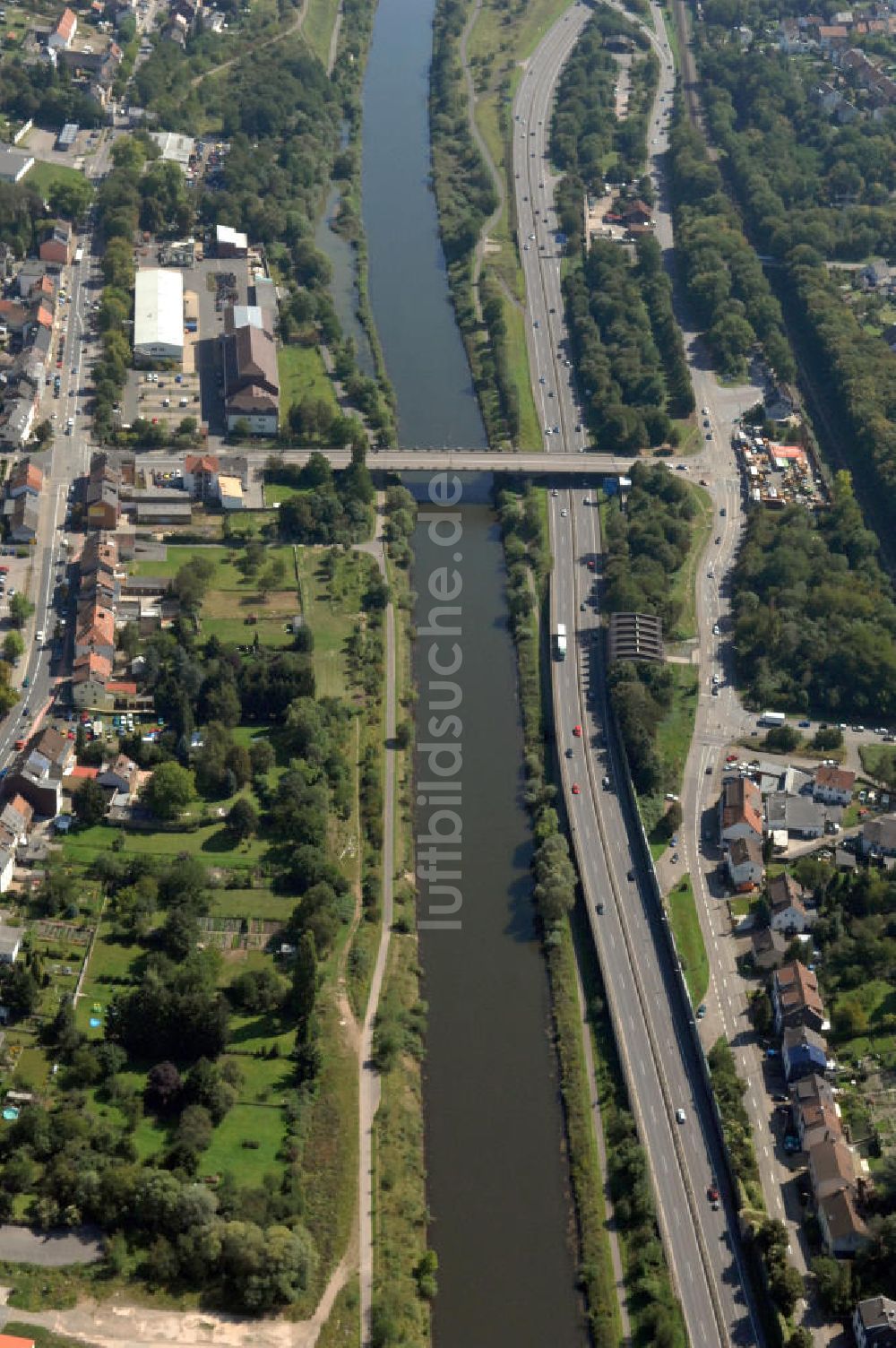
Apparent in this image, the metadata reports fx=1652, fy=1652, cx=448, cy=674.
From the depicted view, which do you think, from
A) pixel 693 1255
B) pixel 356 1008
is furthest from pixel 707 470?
pixel 693 1255

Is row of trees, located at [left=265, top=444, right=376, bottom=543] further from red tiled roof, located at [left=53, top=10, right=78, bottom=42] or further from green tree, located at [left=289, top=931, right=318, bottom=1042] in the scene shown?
red tiled roof, located at [left=53, top=10, right=78, bottom=42]

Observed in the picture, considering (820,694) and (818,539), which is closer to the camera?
(820,694)

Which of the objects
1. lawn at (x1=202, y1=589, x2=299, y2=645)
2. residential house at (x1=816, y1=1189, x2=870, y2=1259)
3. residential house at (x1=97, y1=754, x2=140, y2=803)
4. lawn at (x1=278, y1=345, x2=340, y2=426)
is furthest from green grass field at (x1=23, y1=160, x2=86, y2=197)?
residential house at (x1=816, y1=1189, x2=870, y2=1259)

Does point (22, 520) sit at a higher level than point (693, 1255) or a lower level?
higher

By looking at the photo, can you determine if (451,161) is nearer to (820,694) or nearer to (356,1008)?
(820,694)

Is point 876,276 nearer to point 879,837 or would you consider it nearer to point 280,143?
point 280,143

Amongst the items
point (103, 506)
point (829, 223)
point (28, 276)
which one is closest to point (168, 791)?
point (103, 506)
